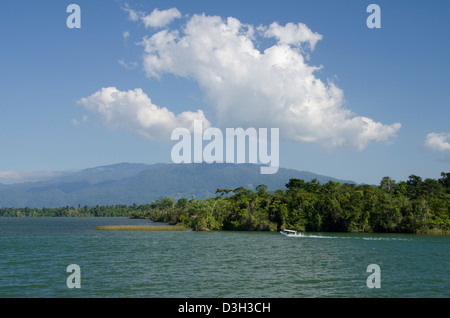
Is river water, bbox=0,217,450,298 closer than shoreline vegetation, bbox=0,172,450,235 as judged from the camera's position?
Yes

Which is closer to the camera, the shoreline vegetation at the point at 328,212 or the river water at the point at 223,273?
the river water at the point at 223,273

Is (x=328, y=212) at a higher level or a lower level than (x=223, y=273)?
higher

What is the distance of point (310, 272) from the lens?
Result: 117 ft

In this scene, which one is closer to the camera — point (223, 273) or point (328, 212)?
point (223, 273)

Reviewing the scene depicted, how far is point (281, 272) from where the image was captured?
35.5 metres

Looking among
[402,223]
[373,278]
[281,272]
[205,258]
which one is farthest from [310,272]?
[402,223]

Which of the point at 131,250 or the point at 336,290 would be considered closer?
the point at 336,290
